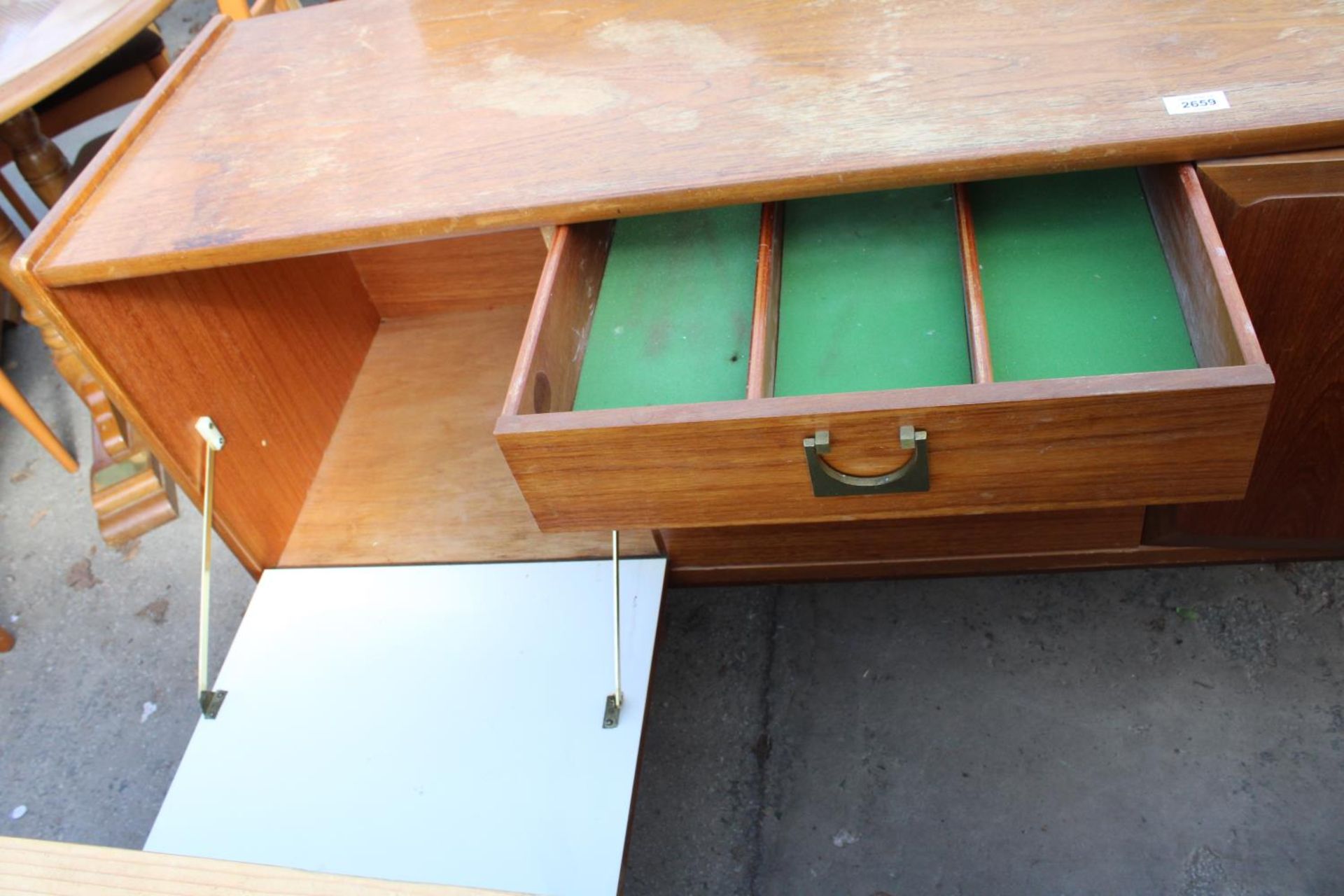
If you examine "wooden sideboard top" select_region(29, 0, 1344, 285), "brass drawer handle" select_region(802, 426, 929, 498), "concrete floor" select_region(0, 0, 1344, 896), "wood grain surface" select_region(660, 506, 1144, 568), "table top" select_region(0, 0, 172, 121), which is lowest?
"concrete floor" select_region(0, 0, 1344, 896)

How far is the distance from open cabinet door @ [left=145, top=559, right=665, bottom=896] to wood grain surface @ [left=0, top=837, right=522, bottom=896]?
1.22 ft

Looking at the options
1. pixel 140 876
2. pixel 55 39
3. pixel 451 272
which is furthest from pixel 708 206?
pixel 55 39

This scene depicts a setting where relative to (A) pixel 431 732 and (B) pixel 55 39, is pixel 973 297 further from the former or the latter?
(B) pixel 55 39

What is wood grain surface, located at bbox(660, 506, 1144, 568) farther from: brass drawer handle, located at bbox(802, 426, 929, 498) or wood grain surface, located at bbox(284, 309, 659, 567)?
brass drawer handle, located at bbox(802, 426, 929, 498)

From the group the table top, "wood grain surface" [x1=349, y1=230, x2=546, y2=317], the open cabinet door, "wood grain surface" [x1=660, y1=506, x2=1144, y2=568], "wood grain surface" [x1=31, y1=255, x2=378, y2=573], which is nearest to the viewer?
the open cabinet door

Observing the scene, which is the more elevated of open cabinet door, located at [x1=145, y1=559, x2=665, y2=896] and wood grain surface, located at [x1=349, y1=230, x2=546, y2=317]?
→ wood grain surface, located at [x1=349, y1=230, x2=546, y2=317]

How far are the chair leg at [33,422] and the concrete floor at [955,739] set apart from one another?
1.49ft

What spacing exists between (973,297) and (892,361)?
0.10 meters

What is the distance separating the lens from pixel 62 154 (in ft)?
5.79

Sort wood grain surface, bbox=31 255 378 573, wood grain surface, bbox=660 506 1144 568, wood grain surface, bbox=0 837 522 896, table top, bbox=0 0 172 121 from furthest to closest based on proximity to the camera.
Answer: table top, bbox=0 0 172 121, wood grain surface, bbox=660 506 1144 568, wood grain surface, bbox=31 255 378 573, wood grain surface, bbox=0 837 522 896

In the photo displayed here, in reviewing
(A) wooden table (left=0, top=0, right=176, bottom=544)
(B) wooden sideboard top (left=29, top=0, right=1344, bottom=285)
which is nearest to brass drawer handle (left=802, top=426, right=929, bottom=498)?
(B) wooden sideboard top (left=29, top=0, right=1344, bottom=285)

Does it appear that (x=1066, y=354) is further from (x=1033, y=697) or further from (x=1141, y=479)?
(x=1033, y=697)

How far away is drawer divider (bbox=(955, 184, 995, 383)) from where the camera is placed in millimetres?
865

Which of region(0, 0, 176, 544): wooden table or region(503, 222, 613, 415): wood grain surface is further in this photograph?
region(0, 0, 176, 544): wooden table
